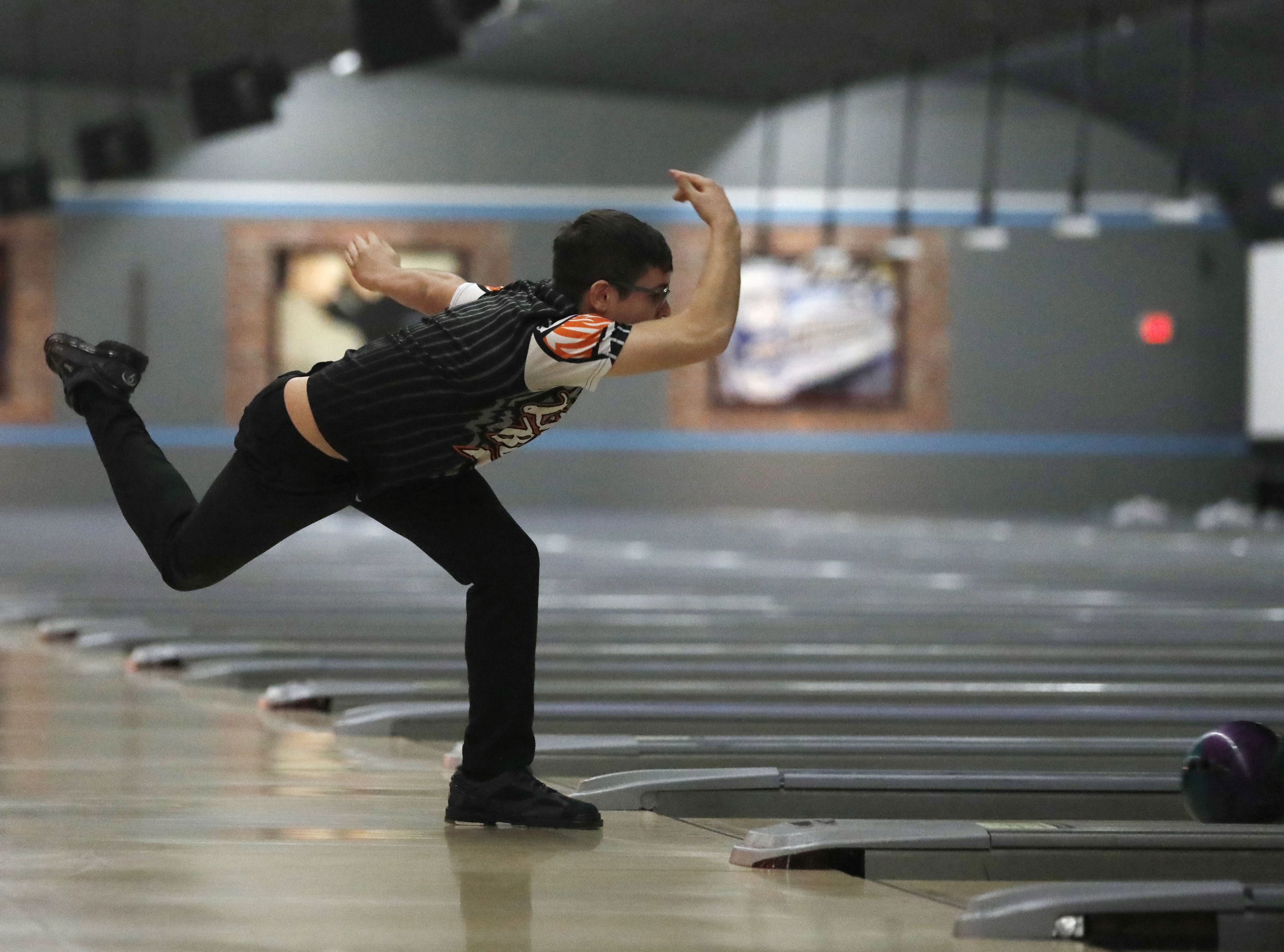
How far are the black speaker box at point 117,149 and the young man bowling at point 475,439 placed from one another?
12.3 meters

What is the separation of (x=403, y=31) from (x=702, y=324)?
714 cm

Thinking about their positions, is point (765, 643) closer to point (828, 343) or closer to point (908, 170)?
point (828, 343)

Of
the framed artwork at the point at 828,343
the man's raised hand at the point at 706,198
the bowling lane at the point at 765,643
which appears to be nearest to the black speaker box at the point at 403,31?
the bowling lane at the point at 765,643

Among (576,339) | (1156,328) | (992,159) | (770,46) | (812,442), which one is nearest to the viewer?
(576,339)

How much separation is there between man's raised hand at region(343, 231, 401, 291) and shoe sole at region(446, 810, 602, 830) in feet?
2.94

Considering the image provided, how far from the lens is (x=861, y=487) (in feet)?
59.5

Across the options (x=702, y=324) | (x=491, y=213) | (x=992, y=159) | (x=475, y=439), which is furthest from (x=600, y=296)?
(x=992, y=159)

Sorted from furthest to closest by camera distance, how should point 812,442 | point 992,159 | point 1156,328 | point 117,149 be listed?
point 1156,328 < point 812,442 < point 992,159 < point 117,149

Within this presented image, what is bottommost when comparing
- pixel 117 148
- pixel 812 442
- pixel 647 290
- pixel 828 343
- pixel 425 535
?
pixel 425 535

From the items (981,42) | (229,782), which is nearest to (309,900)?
(229,782)

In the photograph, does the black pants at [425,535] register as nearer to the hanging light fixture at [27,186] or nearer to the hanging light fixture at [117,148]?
the hanging light fixture at [117,148]

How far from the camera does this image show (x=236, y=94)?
42.4 ft

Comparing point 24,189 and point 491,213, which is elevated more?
point 491,213

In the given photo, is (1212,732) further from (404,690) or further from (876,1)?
(876,1)
